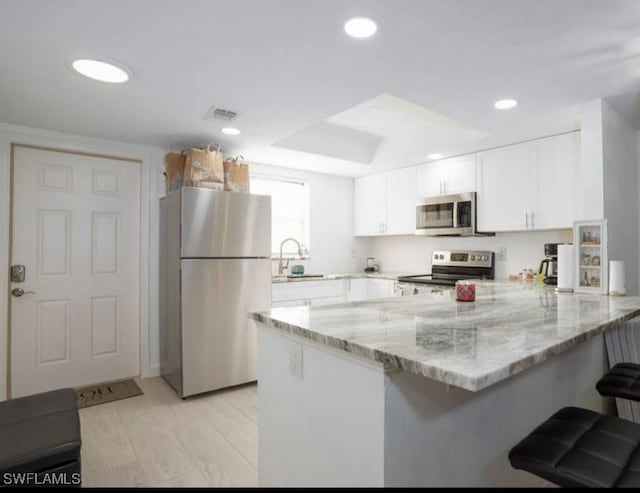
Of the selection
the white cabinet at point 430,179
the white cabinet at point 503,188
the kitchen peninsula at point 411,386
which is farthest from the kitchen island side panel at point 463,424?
the white cabinet at point 430,179

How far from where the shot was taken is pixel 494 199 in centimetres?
352

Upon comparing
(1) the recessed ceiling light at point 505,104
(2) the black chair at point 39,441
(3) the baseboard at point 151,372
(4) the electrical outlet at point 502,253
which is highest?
(1) the recessed ceiling light at point 505,104

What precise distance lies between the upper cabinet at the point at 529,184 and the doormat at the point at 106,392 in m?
3.57

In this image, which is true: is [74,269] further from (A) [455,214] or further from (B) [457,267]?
(B) [457,267]

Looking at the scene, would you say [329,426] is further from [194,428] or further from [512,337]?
[194,428]

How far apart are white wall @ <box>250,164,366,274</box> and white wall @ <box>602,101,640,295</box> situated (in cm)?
294

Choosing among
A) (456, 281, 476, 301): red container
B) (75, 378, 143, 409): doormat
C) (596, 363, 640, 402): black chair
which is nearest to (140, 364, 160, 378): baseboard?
(75, 378, 143, 409): doormat

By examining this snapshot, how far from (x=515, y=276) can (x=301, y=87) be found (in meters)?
2.84

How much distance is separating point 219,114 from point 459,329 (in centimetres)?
217

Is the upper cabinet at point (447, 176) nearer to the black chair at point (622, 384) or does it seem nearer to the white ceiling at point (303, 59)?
the white ceiling at point (303, 59)

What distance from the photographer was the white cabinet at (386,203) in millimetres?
4320

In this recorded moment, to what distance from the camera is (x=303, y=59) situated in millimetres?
1861

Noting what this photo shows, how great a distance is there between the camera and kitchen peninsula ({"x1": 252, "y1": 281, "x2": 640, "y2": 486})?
1037mm

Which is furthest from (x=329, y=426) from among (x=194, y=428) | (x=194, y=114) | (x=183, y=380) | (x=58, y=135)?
(x=58, y=135)
